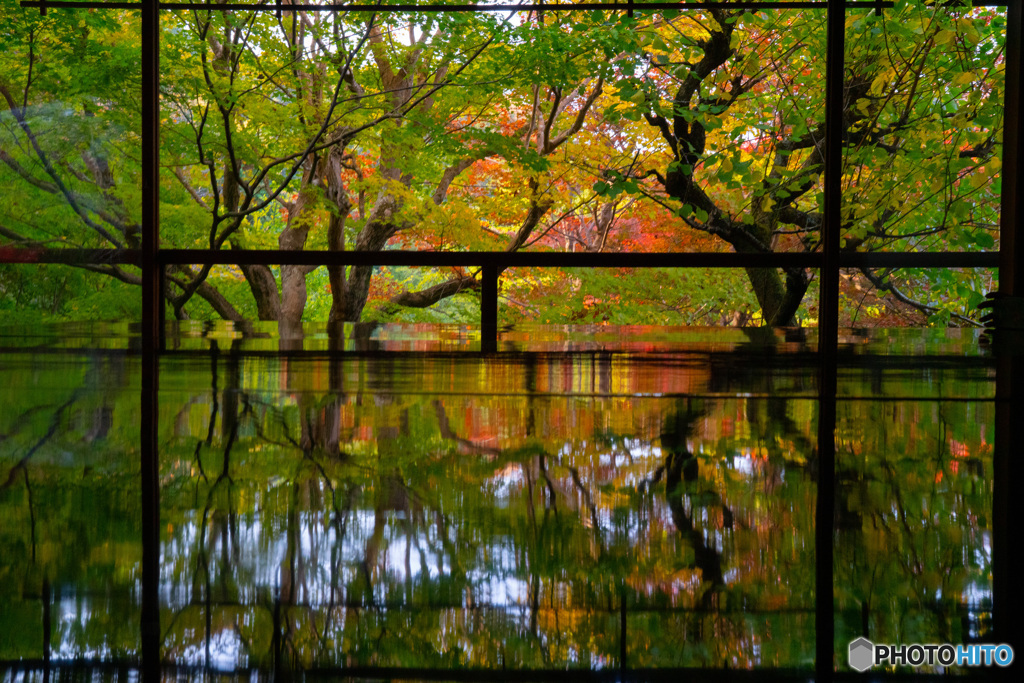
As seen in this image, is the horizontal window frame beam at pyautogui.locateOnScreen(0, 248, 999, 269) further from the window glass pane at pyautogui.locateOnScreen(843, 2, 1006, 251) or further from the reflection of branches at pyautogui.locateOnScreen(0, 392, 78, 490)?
the window glass pane at pyautogui.locateOnScreen(843, 2, 1006, 251)

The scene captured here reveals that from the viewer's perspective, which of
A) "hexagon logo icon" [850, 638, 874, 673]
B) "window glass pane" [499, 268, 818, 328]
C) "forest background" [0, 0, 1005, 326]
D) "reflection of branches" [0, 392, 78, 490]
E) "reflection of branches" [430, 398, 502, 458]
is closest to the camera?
"hexagon logo icon" [850, 638, 874, 673]

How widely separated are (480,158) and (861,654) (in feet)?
19.2

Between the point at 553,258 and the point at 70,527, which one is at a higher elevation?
the point at 553,258

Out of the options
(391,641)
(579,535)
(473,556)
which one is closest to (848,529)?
(579,535)

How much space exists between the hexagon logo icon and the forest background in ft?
14.8

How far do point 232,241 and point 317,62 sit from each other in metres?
1.72

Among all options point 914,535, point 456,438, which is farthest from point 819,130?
point 914,535

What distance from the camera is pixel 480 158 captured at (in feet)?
20.4

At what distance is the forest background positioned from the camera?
17.9 feet

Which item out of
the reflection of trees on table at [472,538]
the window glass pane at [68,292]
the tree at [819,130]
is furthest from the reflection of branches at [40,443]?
the window glass pane at [68,292]

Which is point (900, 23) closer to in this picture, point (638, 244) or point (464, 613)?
point (638, 244)

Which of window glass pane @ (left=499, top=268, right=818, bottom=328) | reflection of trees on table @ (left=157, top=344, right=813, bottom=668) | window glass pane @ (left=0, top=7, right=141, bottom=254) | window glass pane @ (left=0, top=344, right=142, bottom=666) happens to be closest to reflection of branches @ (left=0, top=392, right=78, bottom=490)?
window glass pane @ (left=0, top=344, right=142, bottom=666)

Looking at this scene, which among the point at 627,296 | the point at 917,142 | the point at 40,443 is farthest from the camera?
the point at 627,296

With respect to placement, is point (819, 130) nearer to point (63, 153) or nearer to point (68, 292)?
point (63, 153)
